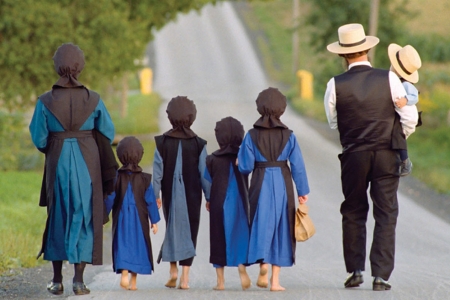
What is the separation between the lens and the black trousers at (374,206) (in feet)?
27.5

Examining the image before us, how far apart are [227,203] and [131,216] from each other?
87 centimetres

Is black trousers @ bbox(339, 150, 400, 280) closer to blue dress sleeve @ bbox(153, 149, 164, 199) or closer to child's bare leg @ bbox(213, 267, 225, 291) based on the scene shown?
child's bare leg @ bbox(213, 267, 225, 291)

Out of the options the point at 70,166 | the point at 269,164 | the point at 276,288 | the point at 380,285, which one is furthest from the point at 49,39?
the point at 380,285

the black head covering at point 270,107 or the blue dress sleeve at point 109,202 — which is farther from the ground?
the black head covering at point 270,107

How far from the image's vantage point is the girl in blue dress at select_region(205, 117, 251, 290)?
860cm

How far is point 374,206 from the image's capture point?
27.9 feet

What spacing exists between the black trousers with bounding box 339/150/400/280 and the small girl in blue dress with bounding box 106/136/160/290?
1738 mm

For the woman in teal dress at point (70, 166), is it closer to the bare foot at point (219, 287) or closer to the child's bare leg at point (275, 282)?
the bare foot at point (219, 287)

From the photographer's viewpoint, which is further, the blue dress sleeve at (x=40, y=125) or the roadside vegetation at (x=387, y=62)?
the roadside vegetation at (x=387, y=62)

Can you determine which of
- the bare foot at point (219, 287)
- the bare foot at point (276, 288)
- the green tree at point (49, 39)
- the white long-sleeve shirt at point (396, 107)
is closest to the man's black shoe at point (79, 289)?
the bare foot at point (219, 287)

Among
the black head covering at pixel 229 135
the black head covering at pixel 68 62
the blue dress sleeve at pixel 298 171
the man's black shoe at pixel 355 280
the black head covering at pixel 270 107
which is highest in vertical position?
the black head covering at pixel 68 62

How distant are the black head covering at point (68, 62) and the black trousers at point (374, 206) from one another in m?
2.47

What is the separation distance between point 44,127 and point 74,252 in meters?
1.08

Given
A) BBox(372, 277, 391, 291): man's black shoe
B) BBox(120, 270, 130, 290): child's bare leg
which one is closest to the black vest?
BBox(372, 277, 391, 291): man's black shoe
